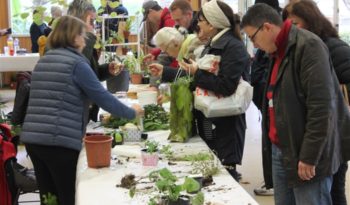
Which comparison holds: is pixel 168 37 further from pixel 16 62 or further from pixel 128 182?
pixel 16 62

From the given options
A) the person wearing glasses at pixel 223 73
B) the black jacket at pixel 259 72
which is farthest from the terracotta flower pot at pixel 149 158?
the black jacket at pixel 259 72

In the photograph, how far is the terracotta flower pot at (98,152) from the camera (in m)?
2.23

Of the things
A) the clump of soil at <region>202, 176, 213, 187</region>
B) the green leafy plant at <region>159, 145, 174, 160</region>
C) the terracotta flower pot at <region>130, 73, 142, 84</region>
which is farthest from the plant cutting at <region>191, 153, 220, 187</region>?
the terracotta flower pot at <region>130, 73, 142, 84</region>

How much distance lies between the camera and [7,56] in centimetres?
828

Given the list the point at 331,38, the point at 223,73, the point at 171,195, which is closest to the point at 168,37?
the point at 223,73

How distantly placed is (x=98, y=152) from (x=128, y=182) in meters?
0.30

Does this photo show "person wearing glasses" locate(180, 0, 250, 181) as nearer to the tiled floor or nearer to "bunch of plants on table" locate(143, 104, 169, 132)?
"bunch of plants on table" locate(143, 104, 169, 132)

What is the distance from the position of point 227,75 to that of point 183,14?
170cm

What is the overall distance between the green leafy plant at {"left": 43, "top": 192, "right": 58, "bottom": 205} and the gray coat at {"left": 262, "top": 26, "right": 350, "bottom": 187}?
1.28 meters

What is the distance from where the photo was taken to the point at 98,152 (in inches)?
88.4

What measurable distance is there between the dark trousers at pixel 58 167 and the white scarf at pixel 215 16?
1.00 meters

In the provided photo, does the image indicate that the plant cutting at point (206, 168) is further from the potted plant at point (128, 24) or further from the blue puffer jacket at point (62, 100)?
the potted plant at point (128, 24)

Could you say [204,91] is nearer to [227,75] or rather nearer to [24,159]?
[227,75]

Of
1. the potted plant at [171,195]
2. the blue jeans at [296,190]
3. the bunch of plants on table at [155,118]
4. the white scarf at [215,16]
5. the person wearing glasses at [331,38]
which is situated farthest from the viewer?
the bunch of plants on table at [155,118]
